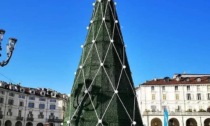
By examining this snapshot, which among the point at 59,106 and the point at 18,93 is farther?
the point at 59,106

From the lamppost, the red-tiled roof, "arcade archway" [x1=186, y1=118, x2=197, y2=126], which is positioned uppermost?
Answer: the red-tiled roof

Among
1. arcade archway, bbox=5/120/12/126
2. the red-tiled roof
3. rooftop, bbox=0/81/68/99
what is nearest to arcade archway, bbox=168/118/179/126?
the red-tiled roof

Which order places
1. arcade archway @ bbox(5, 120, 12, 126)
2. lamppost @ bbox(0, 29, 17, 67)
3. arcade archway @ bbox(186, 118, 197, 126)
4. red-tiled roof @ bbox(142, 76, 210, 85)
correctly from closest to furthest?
1. lamppost @ bbox(0, 29, 17, 67)
2. arcade archway @ bbox(186, 118, 197, 126)
3. red-tiled roof @ bbox(142, 76, 210, 85)
4. arcade archway @ bbox(5, 120, 12, 126)

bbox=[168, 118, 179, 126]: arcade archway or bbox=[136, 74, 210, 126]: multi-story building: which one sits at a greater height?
bbox=[136, 74, 210, 126]: multi-story building

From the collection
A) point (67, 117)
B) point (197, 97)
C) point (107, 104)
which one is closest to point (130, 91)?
point (107, 104)

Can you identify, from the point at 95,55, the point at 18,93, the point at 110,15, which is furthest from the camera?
the point at 18,93

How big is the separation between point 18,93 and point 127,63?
217 feet

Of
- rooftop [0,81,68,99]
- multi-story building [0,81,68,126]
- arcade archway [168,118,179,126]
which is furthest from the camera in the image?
rooftop [0,81,68,99]

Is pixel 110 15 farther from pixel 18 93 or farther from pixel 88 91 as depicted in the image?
pixel 18 93

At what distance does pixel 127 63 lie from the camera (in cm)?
981

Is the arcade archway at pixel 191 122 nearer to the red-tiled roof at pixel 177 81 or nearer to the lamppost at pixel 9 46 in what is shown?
the red-tiled roof at pixel 177 81

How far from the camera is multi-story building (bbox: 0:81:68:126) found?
2660 inches

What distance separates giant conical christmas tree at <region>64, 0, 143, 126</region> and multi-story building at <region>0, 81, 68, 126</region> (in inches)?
2410

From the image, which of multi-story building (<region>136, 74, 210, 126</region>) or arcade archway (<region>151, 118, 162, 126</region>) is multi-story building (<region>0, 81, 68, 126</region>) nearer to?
multi-story building (<region>136, 74, 210, 126</region>)
